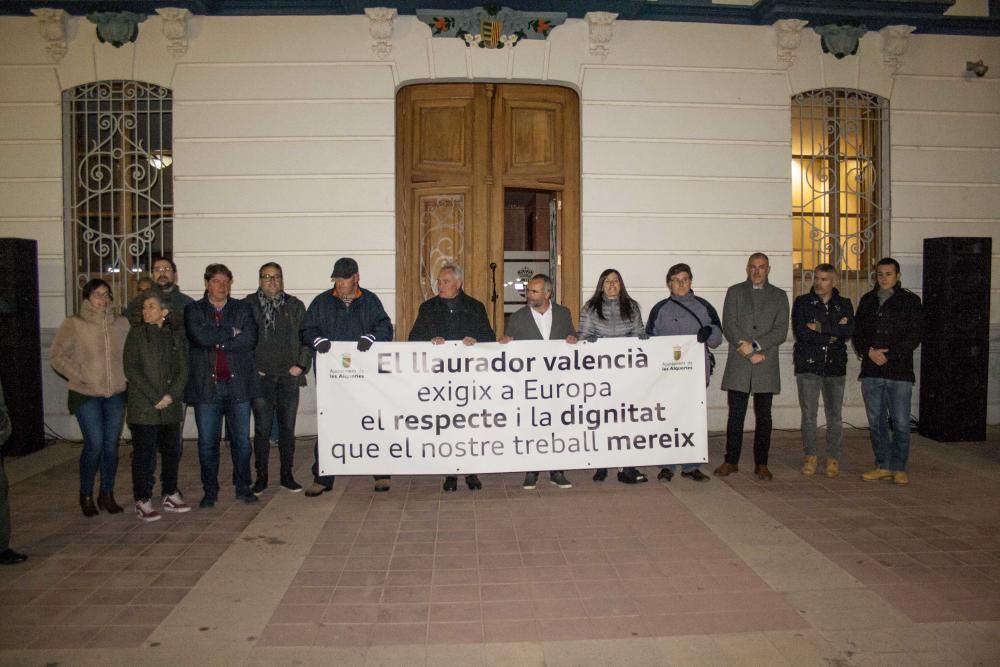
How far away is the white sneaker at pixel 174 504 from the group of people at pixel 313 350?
11 mm

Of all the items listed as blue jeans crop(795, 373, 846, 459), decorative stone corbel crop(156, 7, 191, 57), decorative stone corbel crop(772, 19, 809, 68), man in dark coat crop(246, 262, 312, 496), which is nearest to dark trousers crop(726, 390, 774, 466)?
blue jeans crop(795, 373, 846, 459)

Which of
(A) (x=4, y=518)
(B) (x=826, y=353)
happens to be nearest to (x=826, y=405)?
(B) (x=826, y=353)

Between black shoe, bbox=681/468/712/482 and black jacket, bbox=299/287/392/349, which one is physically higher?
black jacket, bbox=299/287/392/349

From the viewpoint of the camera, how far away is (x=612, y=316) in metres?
6.79

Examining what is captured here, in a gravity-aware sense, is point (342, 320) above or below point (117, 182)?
below

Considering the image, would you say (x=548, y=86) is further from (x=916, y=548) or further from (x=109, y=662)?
(x=109, y=662)

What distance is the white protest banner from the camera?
640 cm

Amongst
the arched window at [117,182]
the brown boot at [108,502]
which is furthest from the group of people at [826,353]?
the arched window at [117,182]

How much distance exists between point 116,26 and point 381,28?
318 centimetres

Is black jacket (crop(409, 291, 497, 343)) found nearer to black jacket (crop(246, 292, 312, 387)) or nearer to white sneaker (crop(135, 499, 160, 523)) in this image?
black jacket (crop(246, 292, 312, 387))

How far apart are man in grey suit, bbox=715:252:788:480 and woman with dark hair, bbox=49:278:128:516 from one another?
17.8 feet

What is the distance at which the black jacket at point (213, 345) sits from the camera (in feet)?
19.4

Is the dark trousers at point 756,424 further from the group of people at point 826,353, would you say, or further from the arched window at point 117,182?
the arched window at point 117,182

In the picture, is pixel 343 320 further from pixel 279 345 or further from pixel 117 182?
pixel 117 182
